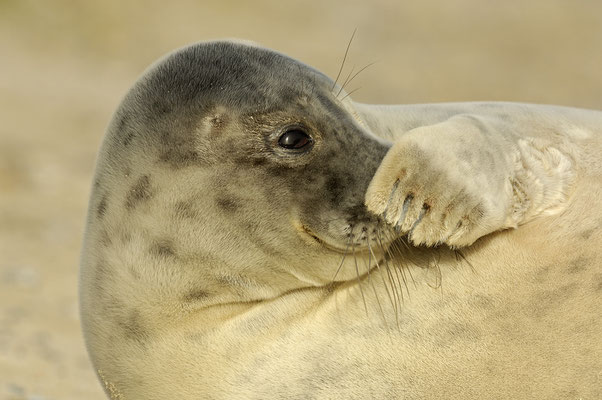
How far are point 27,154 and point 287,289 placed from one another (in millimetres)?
8008

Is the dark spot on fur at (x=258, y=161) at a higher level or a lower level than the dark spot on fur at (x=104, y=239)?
lower

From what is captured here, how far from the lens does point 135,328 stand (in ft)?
10.5

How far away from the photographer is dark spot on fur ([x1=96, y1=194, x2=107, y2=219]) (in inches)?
130

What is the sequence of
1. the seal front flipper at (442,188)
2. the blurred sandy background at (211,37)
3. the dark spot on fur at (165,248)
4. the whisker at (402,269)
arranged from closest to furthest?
the seal front flipper at (442,188), the dark spot on fur at (165,248), the whisker at (402,269), the blurred sandy background at (211,37)

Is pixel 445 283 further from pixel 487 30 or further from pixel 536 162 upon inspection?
pixel 487 30

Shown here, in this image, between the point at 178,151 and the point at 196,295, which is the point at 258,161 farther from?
the point at 196,295

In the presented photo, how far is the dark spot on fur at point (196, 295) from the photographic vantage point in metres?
3.17

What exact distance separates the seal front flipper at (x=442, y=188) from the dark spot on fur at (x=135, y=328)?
0.89 m

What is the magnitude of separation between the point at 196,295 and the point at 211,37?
48.1 feet

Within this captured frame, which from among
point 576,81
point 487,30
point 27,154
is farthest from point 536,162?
point 487,30

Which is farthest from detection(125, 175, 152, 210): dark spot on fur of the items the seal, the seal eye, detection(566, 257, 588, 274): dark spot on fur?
detection(566, 257, 588, 274): dark spot on fur

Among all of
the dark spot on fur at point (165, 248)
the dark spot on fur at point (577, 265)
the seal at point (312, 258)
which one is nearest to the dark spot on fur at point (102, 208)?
the seal at point (312, 258)

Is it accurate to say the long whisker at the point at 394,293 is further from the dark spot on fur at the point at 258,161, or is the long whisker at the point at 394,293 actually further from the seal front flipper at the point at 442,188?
the dark spot on fur at the point at 258,161

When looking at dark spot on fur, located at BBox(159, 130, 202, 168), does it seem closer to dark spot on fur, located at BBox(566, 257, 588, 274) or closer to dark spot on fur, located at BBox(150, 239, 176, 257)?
dark spot on fur, located at BBox(150, 239, 176, 257)
